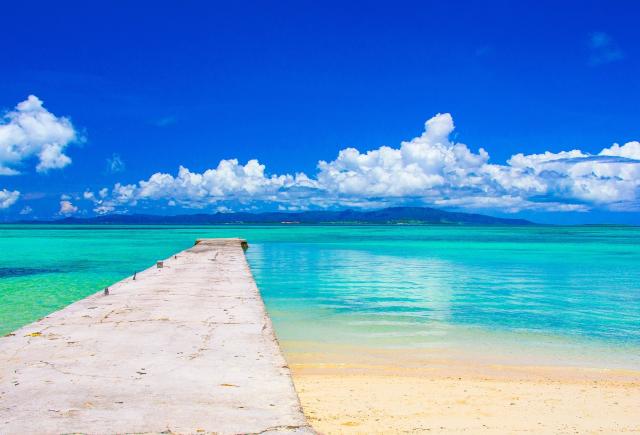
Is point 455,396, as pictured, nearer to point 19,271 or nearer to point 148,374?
point 148,374

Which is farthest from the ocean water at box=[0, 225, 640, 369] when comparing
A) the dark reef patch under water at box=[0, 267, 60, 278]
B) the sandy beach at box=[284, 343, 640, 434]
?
the sandy beach at box=[284, 343, 640, 434]

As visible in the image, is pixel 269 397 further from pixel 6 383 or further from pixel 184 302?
pixel 184 302

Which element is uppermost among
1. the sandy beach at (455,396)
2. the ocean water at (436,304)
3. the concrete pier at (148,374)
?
the concrete pier at (148,374)

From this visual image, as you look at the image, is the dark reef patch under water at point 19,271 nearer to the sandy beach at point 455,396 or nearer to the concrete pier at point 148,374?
the concrete pier at point 148,374

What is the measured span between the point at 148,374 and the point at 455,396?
3.56 metres

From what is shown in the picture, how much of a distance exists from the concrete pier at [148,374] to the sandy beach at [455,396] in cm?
83

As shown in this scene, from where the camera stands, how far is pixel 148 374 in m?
5.59

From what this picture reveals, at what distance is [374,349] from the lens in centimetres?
1005

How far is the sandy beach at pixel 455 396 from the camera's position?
5.66 m

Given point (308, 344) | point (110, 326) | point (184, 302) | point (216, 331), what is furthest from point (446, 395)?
point (184, 302)

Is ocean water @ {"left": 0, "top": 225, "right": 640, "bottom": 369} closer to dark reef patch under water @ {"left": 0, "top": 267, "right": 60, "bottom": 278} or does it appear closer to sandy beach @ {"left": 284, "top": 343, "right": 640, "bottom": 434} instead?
dark reef patch under water @ {"left": 0, "top": 267, "right": 60, "bottom": 278}

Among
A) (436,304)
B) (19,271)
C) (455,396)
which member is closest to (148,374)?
(455,396)

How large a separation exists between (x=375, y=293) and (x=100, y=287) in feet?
31.3

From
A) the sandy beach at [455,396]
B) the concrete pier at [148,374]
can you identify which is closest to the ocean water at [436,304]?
the sandy beach at [455,396]
